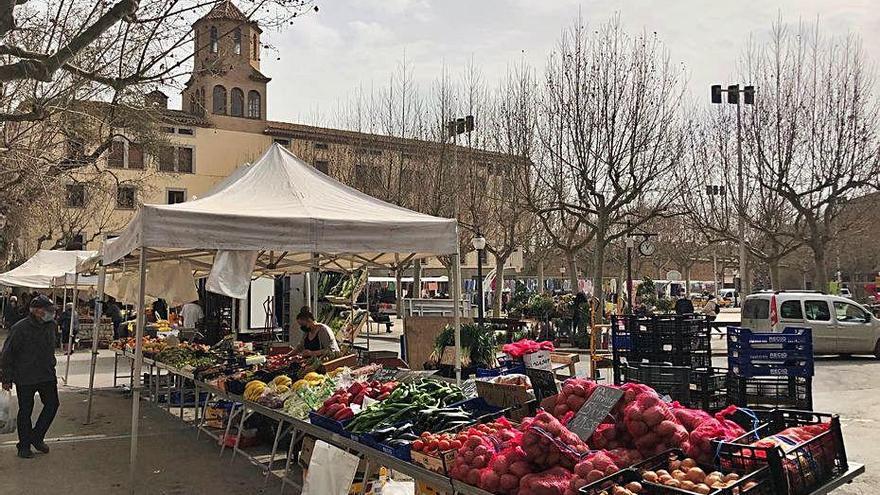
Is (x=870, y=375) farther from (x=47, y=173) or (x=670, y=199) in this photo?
(x=47, y=173)

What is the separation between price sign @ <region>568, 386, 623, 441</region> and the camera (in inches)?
153

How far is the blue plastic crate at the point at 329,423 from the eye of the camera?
507 centimetres

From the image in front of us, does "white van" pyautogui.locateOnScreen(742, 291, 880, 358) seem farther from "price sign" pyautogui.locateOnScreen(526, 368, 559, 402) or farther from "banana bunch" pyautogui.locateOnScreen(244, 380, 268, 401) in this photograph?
"price sign" pyautogui.locateOnScreen(526, 368, 559, 402)

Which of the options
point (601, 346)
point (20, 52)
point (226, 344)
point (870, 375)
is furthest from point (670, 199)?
point (20, 52)

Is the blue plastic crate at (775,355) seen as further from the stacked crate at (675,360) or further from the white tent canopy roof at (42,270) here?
the white tent canopy roof at (42,270)

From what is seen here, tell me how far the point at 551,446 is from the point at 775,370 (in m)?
5.22

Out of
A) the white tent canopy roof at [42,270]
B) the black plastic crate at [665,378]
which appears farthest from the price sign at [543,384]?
the white tent canopy roof at [42,270]

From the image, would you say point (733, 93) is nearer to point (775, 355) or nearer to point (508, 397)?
point (775, 355)

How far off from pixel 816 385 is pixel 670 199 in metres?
10.8

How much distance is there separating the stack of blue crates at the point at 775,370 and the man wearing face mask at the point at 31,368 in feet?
25.0

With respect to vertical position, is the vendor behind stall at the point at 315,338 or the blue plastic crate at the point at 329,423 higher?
the vendor behind stall at the point at 315,338

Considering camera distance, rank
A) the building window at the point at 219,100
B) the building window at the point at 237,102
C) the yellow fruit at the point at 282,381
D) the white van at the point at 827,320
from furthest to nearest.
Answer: the building window at the point at 237,102
the building window at the point at 219,100
the white van at the point at 827,320
the yellow fruit at the point at 282,381

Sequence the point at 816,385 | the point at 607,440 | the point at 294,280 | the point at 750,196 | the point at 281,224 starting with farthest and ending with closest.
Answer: the point at 750,196 < the point at 294,280 < the point at 816,385 < the point at 281,224 < the point at 607,440

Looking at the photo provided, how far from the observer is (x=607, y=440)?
12.5ft
